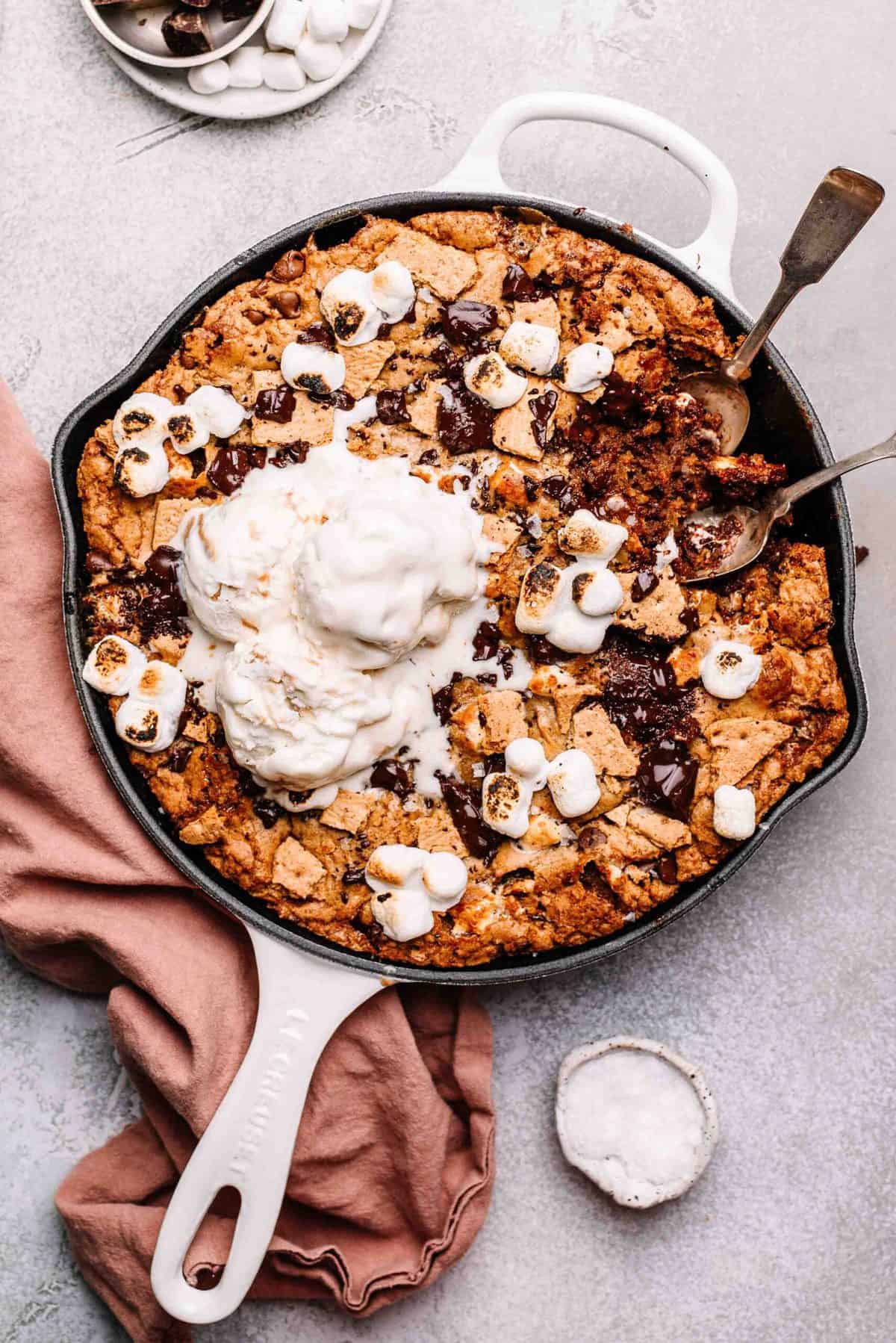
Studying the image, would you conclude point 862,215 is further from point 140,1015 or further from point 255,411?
point 140,1015

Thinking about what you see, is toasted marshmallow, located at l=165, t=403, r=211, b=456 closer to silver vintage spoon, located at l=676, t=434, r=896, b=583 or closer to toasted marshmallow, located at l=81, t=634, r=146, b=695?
toasted marshmallow, located at l=81, t=634, r=146, b=695

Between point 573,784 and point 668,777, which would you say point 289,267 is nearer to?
point 573,784

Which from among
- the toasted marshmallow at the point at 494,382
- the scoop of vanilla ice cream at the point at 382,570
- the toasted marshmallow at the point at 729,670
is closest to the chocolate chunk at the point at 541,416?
the toasted marshmallow at the point at 494,382

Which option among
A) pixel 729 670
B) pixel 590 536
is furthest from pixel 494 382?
pixel 729 670

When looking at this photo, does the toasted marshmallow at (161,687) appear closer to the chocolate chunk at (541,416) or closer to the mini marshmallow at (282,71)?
the chocolate chunk at (541,416)

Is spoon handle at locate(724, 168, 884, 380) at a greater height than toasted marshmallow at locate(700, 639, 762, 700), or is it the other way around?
spoon handle at locate(724, 168, 884, 380)

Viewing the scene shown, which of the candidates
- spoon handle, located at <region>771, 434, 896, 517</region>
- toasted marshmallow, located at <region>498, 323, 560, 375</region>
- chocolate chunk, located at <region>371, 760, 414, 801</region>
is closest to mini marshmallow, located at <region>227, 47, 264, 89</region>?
toasted marshmallow, located at <region>498, 323, 560, 375</region>
